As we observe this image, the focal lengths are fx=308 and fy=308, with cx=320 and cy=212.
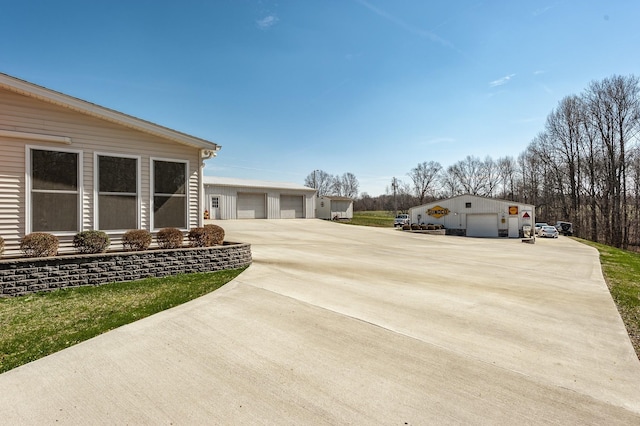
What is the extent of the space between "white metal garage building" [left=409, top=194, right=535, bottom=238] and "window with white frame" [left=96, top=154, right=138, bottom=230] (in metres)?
26.8

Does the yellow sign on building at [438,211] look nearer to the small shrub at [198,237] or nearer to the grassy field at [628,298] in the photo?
the grassy field at [628,298]

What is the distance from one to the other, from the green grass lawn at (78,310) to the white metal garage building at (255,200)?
20362mm

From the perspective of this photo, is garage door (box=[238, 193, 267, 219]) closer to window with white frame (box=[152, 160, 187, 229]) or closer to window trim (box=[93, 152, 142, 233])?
window with white frame (box=[152, 160, 187, 229])

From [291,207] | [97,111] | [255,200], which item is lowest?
[291,207]

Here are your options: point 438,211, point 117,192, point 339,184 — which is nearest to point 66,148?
point 117,192

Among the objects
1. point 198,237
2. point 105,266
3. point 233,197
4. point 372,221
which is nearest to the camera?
point 105,266

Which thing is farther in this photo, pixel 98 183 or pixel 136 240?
pixel 98 183

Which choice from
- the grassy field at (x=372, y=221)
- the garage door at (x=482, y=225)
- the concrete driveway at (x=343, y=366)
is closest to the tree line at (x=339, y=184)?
the grassy field at (x=372, y=221)

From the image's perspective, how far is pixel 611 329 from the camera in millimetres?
4418

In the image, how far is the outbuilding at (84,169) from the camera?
21.4 feet

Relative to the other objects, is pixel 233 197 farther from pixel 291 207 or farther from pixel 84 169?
pixel 84 169

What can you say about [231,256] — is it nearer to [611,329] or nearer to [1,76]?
[1,76]

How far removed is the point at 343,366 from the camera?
123 inches

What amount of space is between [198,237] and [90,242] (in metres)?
2.27
